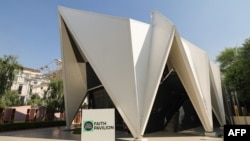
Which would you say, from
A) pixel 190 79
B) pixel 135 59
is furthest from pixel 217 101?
pixel 135 59

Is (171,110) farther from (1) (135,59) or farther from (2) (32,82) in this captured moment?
(2) (32,82)

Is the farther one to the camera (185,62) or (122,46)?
(185,62)

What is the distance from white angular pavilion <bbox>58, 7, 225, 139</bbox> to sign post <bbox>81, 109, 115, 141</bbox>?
375 cm

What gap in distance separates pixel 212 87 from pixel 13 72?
2236 cm

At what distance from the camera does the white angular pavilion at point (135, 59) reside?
12.1 metres

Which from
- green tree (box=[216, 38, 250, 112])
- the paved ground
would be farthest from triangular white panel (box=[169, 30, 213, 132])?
green tree (box=[216, 38, 250, 112])

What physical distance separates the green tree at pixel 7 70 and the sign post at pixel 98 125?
20.3 metres

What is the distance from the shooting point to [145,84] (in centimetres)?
1295

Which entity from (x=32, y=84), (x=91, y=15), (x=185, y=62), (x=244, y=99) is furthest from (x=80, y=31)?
(x=32, y=84)

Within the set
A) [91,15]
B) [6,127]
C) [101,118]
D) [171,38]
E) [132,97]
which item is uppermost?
[91,15]

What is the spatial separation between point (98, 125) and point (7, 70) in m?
21.0

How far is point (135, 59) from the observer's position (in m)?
13.1

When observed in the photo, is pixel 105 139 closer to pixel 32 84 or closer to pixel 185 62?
pixel 185 62

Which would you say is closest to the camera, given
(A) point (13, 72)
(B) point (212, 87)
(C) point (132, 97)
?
(C) point (132, 97)
